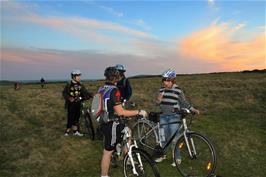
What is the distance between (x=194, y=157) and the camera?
9672mm

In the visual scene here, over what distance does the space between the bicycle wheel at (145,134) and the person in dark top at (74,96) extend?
325cm

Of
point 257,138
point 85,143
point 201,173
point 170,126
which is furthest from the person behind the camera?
point 257,138

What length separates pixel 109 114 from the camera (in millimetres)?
8164

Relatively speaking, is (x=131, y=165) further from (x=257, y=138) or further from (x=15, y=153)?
(x=257, y=138)

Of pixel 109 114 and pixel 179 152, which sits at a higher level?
pixel 109 114

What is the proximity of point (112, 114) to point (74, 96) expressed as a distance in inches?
265

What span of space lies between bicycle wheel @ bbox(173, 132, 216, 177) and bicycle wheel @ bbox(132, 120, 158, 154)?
60.6 inches

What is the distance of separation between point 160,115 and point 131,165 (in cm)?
292

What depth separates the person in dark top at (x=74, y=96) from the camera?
47.1ft

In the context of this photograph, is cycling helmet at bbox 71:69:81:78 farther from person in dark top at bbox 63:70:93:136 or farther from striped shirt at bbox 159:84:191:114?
striped shirt at bbox 159:84:191:114

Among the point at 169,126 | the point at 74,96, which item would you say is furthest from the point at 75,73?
the point at 169,126

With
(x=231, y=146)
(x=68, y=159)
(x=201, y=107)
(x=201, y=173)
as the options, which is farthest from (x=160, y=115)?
(x=201, y=107)

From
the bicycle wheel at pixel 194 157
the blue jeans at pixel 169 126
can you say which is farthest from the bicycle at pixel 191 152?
the blue jeans at pixel 169 126

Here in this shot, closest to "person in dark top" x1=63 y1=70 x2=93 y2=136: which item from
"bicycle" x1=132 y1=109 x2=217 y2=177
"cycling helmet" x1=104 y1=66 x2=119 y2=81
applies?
"bicycle" x1=132 y1=109 x2=217 y2=177
